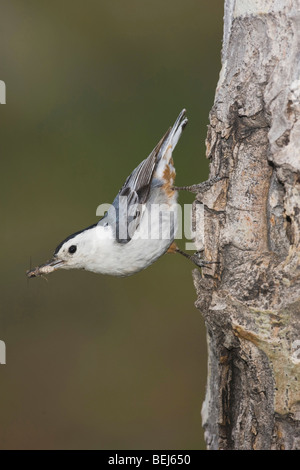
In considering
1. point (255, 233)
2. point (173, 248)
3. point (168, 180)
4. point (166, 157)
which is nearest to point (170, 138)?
point (166, 157)

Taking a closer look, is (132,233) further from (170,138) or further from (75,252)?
(170,138)

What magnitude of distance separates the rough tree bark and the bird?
1.55ft

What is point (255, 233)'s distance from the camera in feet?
5.92

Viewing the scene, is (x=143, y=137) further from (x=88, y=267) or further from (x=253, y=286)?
(x=253, y=286)

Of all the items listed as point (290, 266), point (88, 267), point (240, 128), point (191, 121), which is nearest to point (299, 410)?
point (290, 266)

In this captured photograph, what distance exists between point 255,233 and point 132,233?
0.70m

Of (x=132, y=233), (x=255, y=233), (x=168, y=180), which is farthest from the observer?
(x=168, y=180)

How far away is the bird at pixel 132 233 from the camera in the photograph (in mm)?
2375

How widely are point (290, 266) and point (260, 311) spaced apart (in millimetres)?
155

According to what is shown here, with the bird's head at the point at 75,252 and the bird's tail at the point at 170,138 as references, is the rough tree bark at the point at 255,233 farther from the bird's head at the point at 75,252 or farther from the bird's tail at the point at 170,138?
the bird's tail at the point at 170,138

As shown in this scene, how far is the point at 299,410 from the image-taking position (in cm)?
169

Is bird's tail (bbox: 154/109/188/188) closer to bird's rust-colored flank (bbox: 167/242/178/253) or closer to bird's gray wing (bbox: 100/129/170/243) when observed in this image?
bird's gray wing (bbox: 100/129/170/243)
